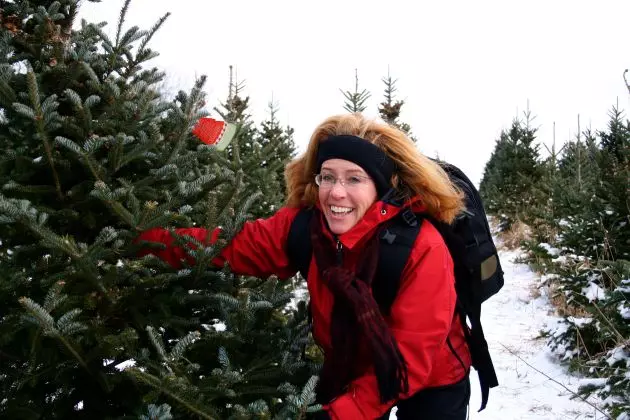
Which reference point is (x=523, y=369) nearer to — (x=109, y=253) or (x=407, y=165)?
(x=407, y=165)

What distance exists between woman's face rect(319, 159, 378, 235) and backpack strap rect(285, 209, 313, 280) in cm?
13

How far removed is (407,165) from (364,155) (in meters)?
0.23

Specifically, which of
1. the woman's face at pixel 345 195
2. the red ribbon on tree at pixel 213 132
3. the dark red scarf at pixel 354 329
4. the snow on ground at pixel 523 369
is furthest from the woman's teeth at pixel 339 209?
the snow on ground at pixel 523 369

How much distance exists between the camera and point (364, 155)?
2.20m

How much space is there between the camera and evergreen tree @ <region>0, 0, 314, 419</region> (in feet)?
5.78

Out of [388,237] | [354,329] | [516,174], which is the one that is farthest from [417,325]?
[516,174]

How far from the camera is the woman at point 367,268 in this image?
195 centimetres

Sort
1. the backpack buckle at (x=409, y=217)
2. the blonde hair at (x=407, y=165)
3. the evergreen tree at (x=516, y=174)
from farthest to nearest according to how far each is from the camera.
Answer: the evergreen tree at (x=516, y=174), the blonde hair at (x=407, y=165), the backpack buckle at (x=409, y=217)

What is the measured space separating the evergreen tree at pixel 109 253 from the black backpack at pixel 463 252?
307 mm

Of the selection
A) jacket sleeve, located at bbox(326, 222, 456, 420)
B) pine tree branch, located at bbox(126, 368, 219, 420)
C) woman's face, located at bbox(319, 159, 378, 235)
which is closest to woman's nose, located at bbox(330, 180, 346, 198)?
woman's face, located at bbox(319, 159, 378, 235)

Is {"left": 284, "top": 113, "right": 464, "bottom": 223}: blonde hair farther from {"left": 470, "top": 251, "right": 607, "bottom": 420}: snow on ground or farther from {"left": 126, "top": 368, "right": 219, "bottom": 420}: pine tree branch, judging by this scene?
{"left": 470, "top": 251, "right": 607, "bottom": 420}: snow on ground

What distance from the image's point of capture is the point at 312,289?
88.4 inches

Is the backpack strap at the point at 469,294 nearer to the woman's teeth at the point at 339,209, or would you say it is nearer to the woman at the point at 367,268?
the woman at the point at 367,268

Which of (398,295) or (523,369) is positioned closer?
(398,295)
